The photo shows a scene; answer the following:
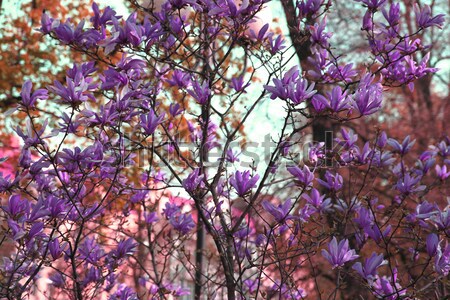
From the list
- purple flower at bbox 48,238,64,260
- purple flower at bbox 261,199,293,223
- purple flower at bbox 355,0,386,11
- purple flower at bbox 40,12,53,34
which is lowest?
purple flower at bbox 48,238,64,260

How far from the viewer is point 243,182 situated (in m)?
2.89

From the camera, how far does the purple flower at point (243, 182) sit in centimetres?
288

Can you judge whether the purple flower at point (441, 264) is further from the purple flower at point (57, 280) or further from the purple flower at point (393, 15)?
the purple flower at point (57, 280)

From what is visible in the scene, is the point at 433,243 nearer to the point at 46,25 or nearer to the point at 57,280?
the point at 46,25

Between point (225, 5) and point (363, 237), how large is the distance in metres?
1.48

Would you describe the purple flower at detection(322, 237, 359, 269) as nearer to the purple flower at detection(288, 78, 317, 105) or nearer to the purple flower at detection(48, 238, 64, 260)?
the purple flower at detection(288, 78, 317, 105)

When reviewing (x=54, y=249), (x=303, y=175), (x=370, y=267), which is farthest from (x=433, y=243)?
(x=54, y=249)

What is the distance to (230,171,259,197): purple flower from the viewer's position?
9.46ft

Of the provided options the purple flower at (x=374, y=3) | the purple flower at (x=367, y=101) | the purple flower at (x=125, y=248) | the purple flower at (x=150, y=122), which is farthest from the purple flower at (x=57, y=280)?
the purple flower at (x=374, y=3)

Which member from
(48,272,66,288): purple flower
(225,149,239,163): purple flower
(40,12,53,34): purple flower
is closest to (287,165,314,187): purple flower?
(225,149,239,163): purple flower

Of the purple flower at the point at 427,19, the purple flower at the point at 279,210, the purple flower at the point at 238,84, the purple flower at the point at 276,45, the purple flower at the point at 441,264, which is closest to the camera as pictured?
the purple flower at the point at 441,264

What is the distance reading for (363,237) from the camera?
3.45 m

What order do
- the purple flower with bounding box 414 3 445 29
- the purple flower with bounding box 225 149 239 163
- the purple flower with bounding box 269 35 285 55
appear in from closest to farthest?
the purple flower with bounding box 414 3 445 29 < the purple flower with bounding box 269 35 285 55 < the purple flower with bounding box 225 149 239 163

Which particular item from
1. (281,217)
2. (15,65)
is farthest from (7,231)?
(15,65)
